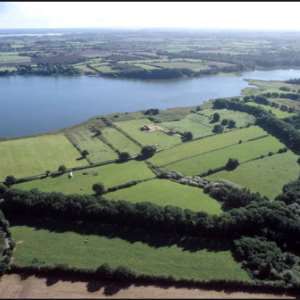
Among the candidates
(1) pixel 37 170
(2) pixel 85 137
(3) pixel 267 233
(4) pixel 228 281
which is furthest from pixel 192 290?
(2) pixel 85 137

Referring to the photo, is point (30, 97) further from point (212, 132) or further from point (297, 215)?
point (297, 215)

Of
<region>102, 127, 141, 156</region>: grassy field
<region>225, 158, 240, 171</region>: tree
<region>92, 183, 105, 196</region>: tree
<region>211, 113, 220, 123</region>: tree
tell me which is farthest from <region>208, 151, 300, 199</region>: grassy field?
<region>211, 113, 220, 123</region>: tree

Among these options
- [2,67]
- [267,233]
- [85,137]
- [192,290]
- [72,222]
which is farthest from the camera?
[2,67]

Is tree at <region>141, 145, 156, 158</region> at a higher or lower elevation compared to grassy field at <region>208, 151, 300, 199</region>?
higher

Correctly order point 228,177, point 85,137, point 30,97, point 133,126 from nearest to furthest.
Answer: point 228,177 < point 85,137 < point 133,126 < point 30,97

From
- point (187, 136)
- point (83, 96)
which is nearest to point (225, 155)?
point (187, 136)

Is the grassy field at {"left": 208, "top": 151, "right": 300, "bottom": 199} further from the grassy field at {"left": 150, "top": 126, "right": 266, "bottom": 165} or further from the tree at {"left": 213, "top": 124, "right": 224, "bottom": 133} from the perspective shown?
the tree at {"left": 213, "top": 124, "right": 224, "bottom": 133}
